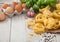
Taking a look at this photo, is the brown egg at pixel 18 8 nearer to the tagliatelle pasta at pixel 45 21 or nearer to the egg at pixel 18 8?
the egg at pixel 18 8

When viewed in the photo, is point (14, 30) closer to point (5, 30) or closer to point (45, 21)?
point (5, 30)

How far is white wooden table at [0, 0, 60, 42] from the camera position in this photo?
36.1 inches

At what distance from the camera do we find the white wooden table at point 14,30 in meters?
0.92

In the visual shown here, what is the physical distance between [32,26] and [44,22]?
0.23 feet

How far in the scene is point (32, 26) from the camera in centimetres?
98

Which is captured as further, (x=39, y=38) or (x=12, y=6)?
(x=12, y=6)

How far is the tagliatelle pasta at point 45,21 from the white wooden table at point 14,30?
0.18ft

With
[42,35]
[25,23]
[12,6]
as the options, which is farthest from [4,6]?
[42,35]

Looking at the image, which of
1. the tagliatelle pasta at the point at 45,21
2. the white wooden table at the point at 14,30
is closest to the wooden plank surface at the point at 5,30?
the white wooden table at the point at 14,30

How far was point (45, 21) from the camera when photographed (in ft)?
3.10

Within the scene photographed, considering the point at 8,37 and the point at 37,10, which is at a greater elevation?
the point at 37,10

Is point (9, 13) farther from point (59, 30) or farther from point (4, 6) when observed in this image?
point (59, 30)

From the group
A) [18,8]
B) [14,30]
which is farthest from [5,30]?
[18,8]

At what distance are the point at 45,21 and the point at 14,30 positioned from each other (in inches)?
6.4
